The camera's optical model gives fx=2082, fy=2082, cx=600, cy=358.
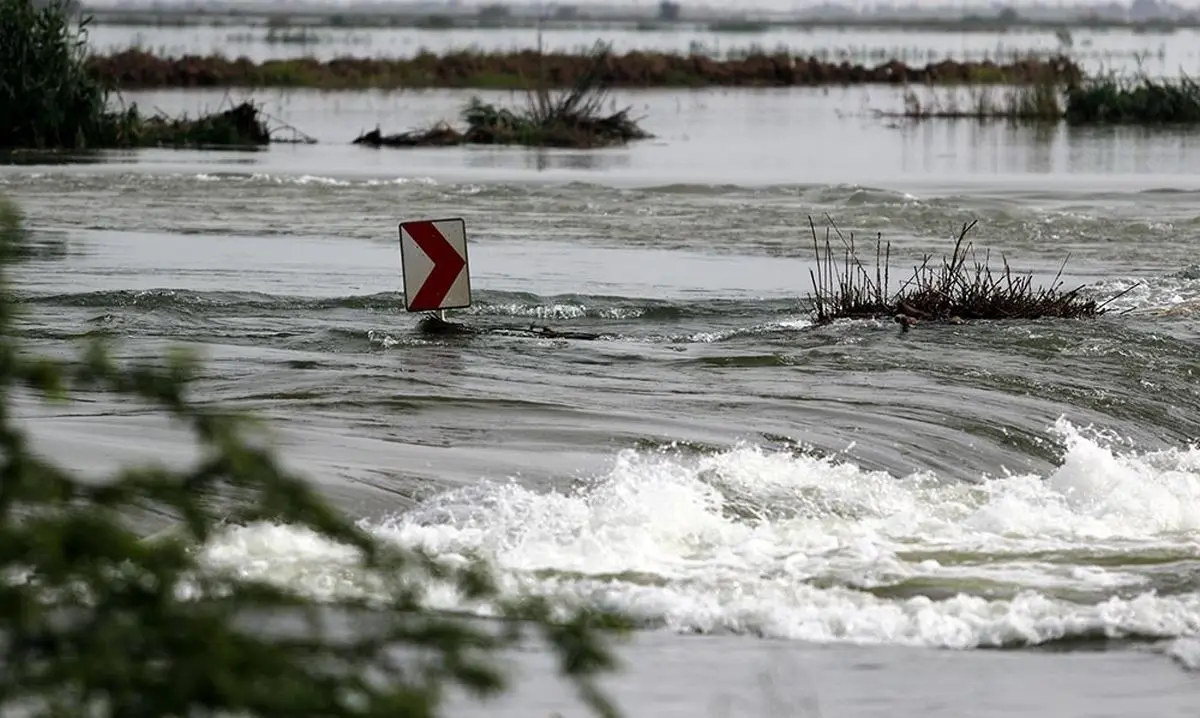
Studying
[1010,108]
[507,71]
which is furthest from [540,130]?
[507,71]

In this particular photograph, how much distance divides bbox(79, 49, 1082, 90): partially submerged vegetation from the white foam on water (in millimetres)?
53563

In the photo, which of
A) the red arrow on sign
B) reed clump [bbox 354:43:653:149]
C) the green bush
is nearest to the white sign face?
the red arrow on sign

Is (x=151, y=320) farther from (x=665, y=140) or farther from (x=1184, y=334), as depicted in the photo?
(x=665, y=140)

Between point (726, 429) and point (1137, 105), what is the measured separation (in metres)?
38.3

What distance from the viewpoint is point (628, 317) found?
54.7 feet

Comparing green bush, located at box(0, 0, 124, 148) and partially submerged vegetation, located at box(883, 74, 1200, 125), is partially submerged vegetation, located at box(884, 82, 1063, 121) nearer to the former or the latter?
partially submerged vegetation, located at box(883, 74, 1200, 125)

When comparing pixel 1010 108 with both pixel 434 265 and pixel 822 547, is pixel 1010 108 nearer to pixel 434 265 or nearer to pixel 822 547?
pixel 434 265

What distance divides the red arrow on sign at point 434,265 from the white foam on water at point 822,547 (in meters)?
4.34

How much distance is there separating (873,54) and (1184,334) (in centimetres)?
8819

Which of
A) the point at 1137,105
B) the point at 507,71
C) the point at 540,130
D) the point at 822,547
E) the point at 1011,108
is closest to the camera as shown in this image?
the point at 822,547

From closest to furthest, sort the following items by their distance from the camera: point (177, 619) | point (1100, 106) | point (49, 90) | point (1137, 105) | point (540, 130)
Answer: point (177, 619)
point (49, 90)
point (540, 130)
point (1137, 105)
point (1100, 106)

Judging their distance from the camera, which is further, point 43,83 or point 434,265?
point 43,83

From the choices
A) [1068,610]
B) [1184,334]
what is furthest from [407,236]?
[1068,610]

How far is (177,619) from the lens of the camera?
3.39m
